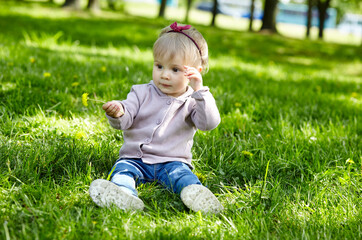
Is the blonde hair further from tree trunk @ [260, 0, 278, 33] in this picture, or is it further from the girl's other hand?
tree trunk @ [260, 0, 278, 33]

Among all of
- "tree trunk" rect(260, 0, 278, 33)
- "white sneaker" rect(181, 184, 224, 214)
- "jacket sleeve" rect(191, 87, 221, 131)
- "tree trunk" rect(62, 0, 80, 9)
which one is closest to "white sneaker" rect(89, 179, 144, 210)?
"white sneaker" rect(181, 184, 224, 214)

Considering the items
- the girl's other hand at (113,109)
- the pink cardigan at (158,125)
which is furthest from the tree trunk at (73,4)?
the girl's other hand at (113,109)

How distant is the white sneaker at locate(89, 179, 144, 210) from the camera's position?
1816 millimetres

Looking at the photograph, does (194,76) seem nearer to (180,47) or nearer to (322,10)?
(180,47)

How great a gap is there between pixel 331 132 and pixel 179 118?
147 centimetres

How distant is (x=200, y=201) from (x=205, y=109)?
52 centimetres

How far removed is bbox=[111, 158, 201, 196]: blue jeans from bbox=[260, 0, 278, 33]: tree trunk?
46.3 ft

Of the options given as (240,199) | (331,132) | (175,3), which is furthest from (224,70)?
(175,3)

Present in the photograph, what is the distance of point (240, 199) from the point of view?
204cm

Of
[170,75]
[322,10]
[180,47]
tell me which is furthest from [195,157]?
[322,10]

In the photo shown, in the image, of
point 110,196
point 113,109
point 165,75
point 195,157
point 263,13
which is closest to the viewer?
point 110,196

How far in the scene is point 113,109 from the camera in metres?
2.08

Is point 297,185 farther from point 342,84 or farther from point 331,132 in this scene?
point 342,84

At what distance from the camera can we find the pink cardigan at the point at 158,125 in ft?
7.44
